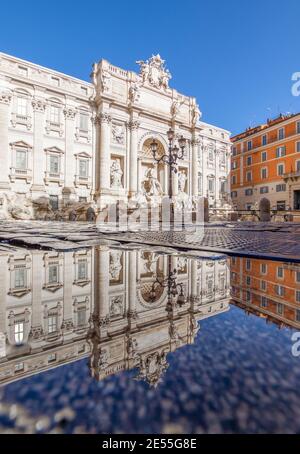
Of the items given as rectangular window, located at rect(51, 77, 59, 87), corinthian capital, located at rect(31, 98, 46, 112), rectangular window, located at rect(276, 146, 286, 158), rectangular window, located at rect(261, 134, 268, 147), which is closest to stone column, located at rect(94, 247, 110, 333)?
corinthian capital, located at rect(31, 98, 46, 112)

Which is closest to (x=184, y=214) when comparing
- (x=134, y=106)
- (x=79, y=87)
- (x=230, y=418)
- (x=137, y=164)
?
(x=137, y=164)

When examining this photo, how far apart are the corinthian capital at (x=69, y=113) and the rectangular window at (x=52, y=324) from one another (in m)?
21.5

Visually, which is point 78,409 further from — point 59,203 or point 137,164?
point 137,164

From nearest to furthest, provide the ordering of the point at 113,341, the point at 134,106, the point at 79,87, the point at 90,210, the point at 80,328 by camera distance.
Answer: the point at 113,341, the point at 80,328, the point at 90,210, the point at 79,87, the point at 134,106

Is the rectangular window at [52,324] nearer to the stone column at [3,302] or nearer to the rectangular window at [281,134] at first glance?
the stone column at [3,302]

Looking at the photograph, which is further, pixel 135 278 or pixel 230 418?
pixel 135 278

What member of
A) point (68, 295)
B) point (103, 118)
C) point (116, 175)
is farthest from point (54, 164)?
point (68, 295)

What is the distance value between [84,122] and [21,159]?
5976 millimetres

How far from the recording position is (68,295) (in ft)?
4.71

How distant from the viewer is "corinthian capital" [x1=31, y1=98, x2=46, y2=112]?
18.3 meters

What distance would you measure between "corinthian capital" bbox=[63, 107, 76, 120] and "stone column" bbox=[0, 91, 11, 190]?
3891 millimetres

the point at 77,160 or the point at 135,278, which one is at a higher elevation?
the point at 77,160
